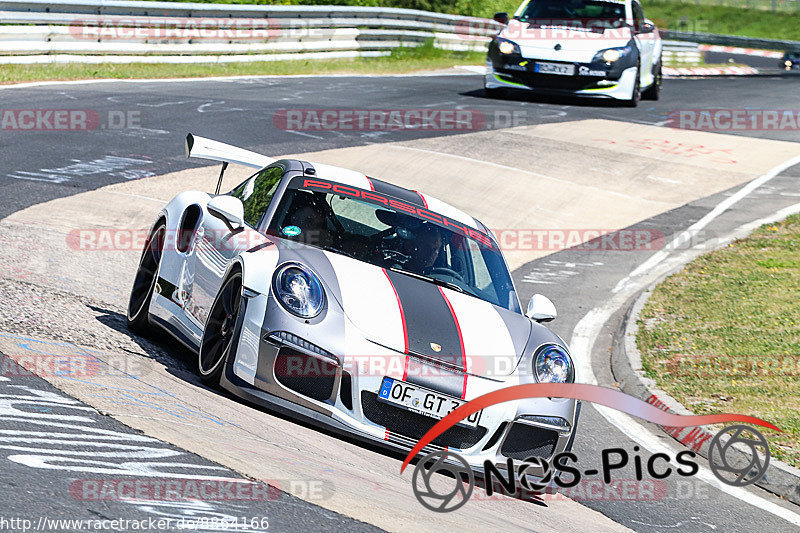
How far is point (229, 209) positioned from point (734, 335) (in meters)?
5.19

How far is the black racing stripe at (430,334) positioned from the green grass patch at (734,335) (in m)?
2.50

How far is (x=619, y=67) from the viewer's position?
19.5m

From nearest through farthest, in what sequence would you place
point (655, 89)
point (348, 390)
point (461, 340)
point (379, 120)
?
point (348, 390) < point (461, 340) < point (379, 120) < point (655, 89)

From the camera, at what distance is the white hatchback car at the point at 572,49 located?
19.1 m

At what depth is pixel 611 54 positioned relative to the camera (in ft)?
62.8

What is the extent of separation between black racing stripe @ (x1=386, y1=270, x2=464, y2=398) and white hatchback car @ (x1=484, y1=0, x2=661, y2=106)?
13.5m

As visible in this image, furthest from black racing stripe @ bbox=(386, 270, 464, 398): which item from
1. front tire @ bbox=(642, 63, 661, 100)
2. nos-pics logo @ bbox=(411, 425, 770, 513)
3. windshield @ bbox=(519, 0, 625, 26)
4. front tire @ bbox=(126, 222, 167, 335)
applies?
front tire @ bbox=(642, 63, 661, 100)

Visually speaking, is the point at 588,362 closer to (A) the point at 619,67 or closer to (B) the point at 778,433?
(B) the point at 778,433

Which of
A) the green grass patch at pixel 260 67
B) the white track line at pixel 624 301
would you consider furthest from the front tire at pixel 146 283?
the green grass patch at pixel 260 67

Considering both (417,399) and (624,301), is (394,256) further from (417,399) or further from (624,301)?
(624,301)

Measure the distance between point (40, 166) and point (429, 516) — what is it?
9.30m

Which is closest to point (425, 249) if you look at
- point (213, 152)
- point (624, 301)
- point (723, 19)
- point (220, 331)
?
point (220, 331)

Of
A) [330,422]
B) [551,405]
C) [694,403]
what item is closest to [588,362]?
[694,403]

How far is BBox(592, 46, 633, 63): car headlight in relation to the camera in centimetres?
1909
